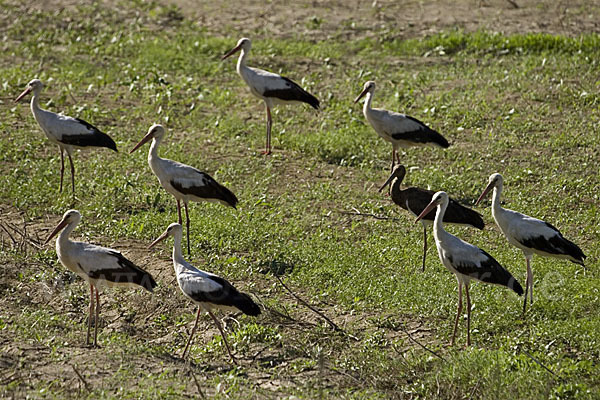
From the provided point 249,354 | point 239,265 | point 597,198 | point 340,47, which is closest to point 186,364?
point 249,354

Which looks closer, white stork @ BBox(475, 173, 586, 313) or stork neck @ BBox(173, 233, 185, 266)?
stork neck @ BBox(173, 233, 185, 266)

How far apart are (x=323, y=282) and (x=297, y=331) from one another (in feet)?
3.11

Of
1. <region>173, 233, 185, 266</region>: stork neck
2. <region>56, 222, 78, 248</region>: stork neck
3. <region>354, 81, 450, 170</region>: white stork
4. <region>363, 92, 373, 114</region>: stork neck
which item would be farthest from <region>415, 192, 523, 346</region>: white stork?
<region>363, 92, 373, 114</region>: stork neck

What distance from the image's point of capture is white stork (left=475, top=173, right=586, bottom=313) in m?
7.79

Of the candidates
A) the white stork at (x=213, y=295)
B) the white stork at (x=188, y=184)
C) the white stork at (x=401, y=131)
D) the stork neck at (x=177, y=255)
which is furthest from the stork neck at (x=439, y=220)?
the white stork at (x=401, y=131)

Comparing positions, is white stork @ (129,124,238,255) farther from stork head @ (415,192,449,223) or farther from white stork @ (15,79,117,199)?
stork head @ (415,192,449,223)

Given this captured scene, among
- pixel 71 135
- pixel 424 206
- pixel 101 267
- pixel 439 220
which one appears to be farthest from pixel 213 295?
pixel 71 135

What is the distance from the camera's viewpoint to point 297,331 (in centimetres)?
755

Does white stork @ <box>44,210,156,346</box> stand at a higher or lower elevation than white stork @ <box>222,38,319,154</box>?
higher

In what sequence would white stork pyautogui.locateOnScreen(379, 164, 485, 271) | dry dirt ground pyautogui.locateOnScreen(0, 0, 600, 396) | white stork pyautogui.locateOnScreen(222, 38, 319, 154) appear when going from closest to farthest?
dry dirt ground pyautogui.locateOnScreen(0, 0, 600, 396) → white stork pyautogui.locateOnScreen(379, 164, 485, 271) → white stork pyautogui.locateOnScreen(222, 38, 319, 154)

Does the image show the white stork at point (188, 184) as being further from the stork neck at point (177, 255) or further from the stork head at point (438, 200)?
the stork head at point (438, 200)

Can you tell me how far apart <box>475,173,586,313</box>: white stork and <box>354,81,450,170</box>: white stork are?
271cm

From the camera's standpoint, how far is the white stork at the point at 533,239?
25.6ft

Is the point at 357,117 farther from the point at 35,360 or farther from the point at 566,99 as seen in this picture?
the point at 35,360
